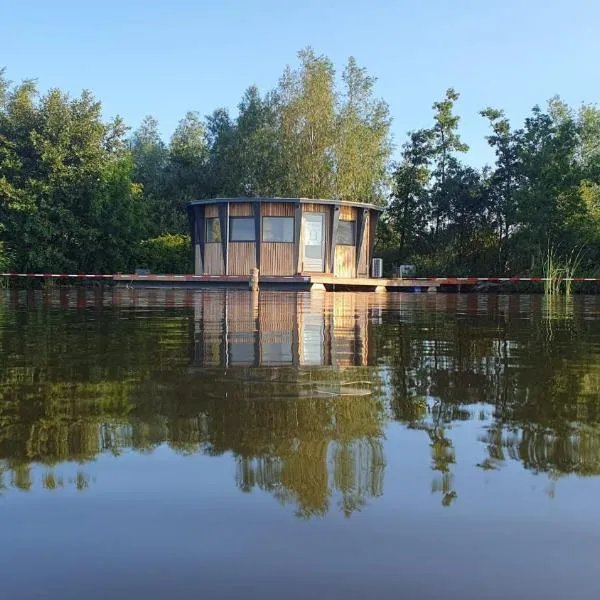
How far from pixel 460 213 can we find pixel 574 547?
38.1 m

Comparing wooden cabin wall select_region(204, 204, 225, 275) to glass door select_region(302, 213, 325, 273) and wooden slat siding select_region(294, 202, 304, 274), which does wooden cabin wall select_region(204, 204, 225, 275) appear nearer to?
wooden slat siding select_region(294, 202, 304, 274)

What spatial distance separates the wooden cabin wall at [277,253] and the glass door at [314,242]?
56 cm

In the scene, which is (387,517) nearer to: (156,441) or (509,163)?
(156,441)

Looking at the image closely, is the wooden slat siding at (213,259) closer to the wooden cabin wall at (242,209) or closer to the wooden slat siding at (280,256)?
the wooden cabin wall at (242,209)

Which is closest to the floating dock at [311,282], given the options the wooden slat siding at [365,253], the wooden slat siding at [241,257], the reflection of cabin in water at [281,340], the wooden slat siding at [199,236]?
the wooden slat siding at [365,253]

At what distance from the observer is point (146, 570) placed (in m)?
1.78

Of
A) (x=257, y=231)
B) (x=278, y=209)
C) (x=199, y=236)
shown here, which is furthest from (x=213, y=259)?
(x=278, y=209)

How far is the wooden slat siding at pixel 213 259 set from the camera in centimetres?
2920

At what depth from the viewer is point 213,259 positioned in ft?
97.0

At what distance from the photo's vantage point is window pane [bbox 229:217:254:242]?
93.9 ft

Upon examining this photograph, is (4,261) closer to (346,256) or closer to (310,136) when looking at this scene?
(346,256)

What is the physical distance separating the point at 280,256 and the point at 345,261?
9.29ft

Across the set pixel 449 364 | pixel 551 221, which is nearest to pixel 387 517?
pixel 449 364

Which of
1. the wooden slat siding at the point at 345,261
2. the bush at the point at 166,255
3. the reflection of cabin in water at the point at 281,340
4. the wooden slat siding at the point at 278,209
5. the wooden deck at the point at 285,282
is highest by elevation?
the wooden slat siding at the point at 278,209
